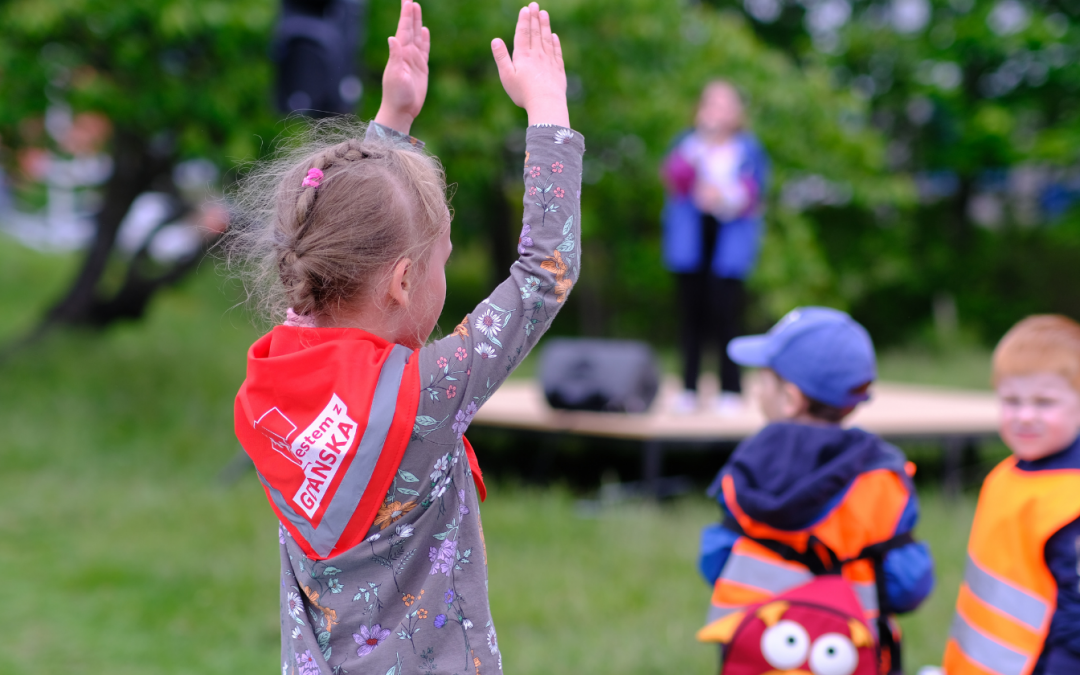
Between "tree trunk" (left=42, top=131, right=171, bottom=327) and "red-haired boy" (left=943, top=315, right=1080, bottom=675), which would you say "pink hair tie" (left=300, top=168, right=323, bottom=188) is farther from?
"tree trunk" (left=42, top=131, right=171, bottom=327)

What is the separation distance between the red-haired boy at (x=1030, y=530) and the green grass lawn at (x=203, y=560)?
59.0 inches

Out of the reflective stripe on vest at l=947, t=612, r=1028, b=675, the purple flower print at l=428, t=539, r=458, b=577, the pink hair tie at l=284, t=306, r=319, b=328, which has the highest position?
the pink hair tie at l=284, t=306, r=319, b=328

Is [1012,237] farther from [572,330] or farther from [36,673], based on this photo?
[36,673]

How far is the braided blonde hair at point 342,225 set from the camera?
4.84 feet

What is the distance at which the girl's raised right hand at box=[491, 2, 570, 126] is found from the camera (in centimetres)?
152

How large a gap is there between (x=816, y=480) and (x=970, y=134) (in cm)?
1411

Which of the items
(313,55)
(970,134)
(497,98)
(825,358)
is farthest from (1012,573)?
(970,134)

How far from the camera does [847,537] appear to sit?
220cm

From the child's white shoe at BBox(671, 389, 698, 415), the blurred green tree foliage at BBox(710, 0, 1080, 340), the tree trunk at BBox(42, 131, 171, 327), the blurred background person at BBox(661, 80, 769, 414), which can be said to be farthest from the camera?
the blurred green tree foliage at BBox(710, 0, 1080, 340)

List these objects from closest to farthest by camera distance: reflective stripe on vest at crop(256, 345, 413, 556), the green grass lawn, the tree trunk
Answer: reflective stripe on vest at crop(256, 345, 413, 556) < the green grass lawn < the tree trunk

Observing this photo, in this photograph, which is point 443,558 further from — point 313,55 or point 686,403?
point 686,403

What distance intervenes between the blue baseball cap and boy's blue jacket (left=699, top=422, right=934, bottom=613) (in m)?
0.10

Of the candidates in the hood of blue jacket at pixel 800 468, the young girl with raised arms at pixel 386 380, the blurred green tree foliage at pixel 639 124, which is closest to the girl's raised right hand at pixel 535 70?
the young girl with raised arms at pixel 386 380

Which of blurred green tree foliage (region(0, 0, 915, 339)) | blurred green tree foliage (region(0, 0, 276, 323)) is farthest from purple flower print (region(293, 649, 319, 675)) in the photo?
blurred green tree foliage (region(0, 0, 276, 323))
